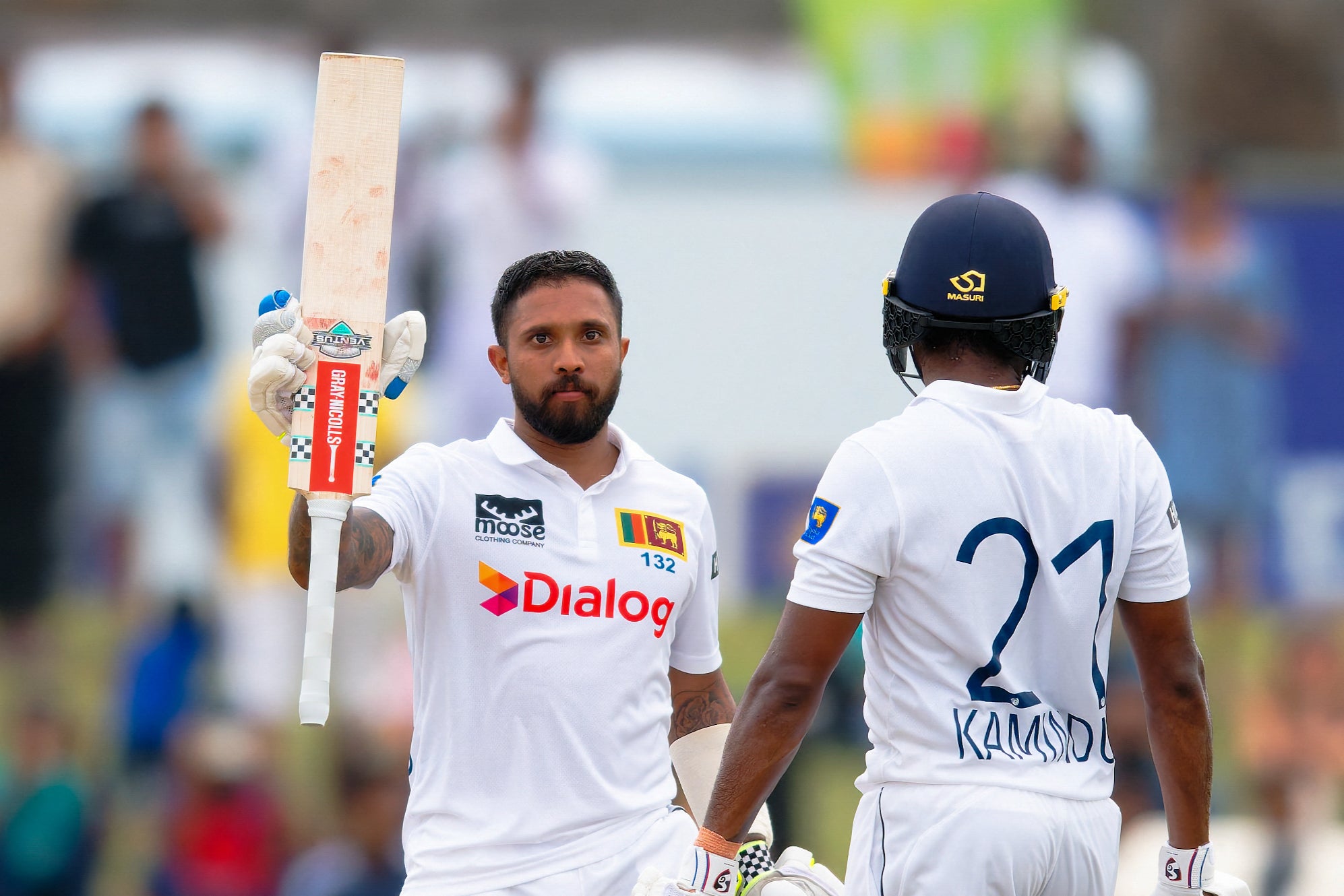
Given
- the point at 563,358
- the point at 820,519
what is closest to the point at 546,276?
the point at 563,358

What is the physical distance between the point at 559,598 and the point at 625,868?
0.65 m

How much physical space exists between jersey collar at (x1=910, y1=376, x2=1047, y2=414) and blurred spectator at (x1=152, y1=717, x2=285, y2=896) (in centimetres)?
654

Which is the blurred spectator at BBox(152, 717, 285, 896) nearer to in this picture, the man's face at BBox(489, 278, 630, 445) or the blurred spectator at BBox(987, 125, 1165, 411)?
the blurred spectator at BBox(987, 125, 1165, 411)

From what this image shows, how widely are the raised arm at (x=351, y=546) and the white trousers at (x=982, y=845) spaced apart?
4.08 feet

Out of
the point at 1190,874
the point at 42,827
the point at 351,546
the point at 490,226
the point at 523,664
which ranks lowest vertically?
the point at 42,827

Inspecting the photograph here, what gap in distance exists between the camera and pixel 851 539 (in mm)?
3850

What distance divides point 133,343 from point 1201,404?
588 centimetres

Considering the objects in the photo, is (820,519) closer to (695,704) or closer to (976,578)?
(976,578)

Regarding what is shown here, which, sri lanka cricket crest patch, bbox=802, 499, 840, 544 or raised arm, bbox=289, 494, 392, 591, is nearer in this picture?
sri lanka cricket crest patch, bbox=802, 499, 840, 544

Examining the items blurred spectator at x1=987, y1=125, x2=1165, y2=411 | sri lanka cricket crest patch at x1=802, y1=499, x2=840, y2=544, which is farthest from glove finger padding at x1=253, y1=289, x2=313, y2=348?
blurred spectator at x1=987, y1=125, x2=1165, y2=411

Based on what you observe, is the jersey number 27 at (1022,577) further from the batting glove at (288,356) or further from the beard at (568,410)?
the batting glove at (288,356)

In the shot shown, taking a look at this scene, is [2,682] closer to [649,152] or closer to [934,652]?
[649,152]

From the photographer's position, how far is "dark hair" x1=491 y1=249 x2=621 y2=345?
15.4ft

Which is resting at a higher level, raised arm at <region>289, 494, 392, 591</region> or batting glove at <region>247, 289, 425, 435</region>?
batting glove at <region>247, 289, 425, 435</region>
